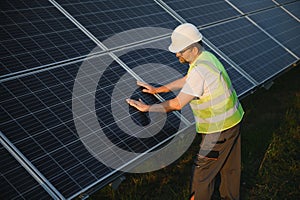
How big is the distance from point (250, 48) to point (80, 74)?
4104 mm

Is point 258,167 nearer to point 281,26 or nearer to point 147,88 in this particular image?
point 147,88

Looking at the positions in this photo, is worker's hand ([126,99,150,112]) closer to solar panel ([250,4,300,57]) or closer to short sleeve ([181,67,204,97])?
short sleeve ([181,67,204,97])

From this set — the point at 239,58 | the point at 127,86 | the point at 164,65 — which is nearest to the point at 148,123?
the point at 127,86

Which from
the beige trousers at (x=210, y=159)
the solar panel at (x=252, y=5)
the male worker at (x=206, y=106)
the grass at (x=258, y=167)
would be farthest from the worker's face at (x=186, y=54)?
the solar panel at (x=252, y=5)

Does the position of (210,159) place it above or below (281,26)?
above

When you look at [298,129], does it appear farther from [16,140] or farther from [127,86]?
[16,140]

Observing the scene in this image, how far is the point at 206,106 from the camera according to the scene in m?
4.55

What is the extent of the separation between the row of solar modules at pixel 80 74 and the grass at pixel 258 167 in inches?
47.3

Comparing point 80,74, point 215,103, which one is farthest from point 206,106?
point 80,74

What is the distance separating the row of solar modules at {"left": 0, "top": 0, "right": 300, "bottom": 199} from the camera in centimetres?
373

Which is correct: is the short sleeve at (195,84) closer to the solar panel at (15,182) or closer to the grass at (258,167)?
the solar panel at (15,182)

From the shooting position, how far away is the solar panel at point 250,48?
7000 millimetres

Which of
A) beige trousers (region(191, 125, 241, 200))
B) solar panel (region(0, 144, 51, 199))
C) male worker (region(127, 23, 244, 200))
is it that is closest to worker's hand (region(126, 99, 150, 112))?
male worker (region(127, 23, 244, 200))

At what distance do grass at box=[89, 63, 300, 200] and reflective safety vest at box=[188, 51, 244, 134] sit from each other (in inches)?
59.4
